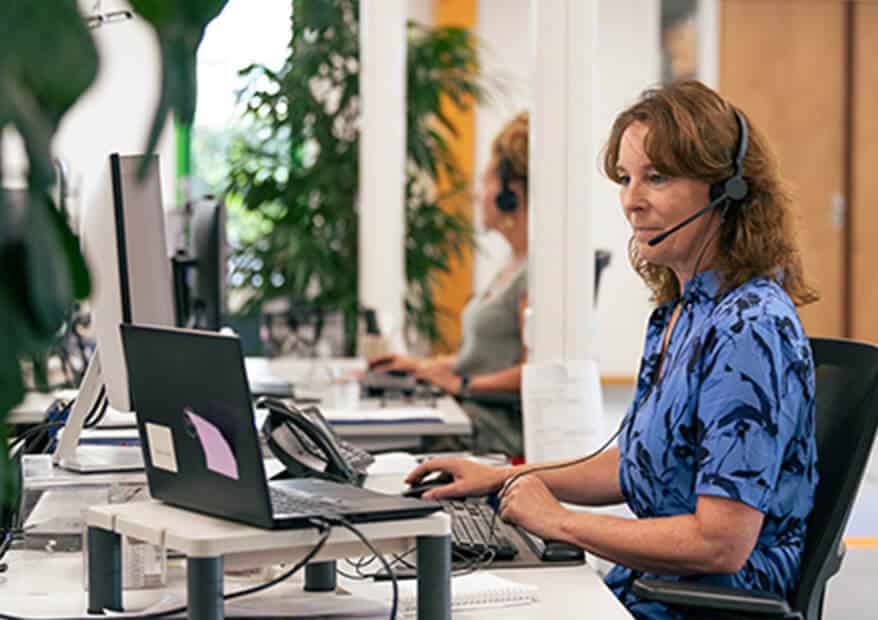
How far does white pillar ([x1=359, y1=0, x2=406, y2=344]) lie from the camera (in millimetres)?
5395

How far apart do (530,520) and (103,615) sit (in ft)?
1.99

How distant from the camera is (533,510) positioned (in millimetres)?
1774

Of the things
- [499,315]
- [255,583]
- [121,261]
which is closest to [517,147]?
[499,315]

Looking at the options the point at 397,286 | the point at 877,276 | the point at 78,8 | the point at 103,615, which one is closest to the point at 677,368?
the point at 103,615

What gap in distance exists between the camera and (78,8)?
0.52 m

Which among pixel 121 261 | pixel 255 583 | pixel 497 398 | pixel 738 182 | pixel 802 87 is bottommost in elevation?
pixel 497 398

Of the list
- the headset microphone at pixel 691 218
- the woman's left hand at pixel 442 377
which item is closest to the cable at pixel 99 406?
the headset microphone at pixel 691 218

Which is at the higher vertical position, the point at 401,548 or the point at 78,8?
the point at 78,8

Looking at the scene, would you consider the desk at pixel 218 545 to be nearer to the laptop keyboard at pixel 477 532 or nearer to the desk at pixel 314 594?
the desk at pixel 314 594

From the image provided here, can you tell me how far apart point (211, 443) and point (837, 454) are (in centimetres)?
90

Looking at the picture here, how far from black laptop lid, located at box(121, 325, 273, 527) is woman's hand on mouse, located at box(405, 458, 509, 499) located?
606mm

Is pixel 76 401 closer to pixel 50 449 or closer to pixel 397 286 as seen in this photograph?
pixel 50 449

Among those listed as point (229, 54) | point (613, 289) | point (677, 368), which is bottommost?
point (613, 289)

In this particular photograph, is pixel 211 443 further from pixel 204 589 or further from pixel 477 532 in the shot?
pixel 477 532
